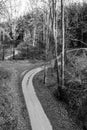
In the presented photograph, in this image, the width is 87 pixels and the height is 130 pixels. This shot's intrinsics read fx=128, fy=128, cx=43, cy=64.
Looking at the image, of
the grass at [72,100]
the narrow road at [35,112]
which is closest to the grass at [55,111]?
the grass at [72,100]

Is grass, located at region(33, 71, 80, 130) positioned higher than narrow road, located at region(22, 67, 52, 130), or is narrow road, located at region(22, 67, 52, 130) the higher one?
narrow road, located at region(22, 67, 52, 130)

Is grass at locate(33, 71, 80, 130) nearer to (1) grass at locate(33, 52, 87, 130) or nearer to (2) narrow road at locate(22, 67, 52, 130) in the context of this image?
(1) grass at locate(33, 52, 87, 130)

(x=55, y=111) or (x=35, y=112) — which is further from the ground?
(x=35, y=112)

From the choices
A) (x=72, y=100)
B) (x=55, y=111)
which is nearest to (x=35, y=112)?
(x=55, y=111)

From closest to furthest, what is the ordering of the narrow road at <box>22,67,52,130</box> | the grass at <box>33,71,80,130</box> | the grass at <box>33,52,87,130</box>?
1. the narrow road at <box>22,67,52,130</box>
2. the grass at <box>33,71,80,130</box>
3. the grass at <box>33,52,87,130</box>

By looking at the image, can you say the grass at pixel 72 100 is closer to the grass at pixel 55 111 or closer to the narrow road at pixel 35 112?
the grass at pixel 55 111

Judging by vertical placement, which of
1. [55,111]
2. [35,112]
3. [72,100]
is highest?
[72,100]

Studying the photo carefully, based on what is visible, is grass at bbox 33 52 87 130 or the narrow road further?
grass at bbox 33 52 87 130

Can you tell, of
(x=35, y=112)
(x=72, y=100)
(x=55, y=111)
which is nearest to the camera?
(x=35, y=112)

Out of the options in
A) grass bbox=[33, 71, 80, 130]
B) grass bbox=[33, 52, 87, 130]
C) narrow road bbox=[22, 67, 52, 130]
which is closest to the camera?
narrow road bbox=[22, 67, 52, 130]

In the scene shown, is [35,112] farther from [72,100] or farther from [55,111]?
[72,100]

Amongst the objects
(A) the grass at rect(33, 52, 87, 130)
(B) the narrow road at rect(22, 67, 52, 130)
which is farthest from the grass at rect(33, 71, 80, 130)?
(B) the narrow road at rect(22, 67, 52, 130)

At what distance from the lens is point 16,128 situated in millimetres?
6727

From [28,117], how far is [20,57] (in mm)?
20789
